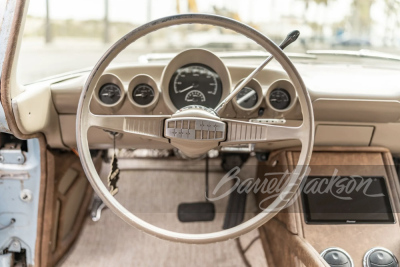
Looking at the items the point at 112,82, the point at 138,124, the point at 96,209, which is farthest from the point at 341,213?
the point at 96,209

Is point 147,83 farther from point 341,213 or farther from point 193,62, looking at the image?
point 341,213

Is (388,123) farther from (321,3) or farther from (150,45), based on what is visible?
(150,45)

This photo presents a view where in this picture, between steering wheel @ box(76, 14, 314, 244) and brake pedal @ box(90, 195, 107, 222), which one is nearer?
steering wheel @ box(76, 14, 314, 244)

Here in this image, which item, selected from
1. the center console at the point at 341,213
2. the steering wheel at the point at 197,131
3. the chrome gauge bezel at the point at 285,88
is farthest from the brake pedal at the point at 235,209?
the steering wheel at the point at 197,131

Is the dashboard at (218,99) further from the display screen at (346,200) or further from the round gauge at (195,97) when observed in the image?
the display screen at (346,200)

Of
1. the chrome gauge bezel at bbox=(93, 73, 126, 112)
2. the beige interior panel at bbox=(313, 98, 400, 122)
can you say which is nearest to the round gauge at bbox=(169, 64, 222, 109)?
the chrome gauge bezel at bbox=(93, 73, 126, 112)

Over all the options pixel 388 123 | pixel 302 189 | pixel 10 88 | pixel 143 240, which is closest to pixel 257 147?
pixel 302 189

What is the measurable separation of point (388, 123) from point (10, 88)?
1667 millimetres

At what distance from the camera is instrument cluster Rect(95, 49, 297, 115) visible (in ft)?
5.17

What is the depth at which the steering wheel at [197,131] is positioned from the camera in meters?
1.18

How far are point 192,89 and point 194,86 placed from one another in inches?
0.6

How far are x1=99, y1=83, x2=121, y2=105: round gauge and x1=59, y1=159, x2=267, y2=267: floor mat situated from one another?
97 centimetres

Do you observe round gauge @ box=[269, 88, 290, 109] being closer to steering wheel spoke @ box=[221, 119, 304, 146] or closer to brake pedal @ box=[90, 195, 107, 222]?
steering wheel spoke @ box=[221, 119, 304, 146]

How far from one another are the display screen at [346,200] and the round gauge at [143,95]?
85cm
